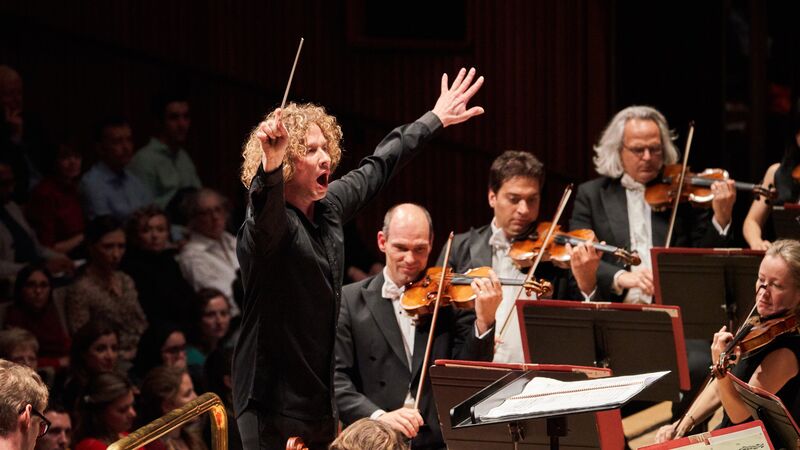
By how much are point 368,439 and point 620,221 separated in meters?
2.65

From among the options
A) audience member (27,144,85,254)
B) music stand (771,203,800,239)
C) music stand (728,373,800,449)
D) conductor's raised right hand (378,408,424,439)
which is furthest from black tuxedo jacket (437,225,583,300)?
audience member (27,144,85,254)

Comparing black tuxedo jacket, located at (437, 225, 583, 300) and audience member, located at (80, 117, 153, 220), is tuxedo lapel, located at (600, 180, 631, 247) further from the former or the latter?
audience member, located at (80, 117, 153, 220)

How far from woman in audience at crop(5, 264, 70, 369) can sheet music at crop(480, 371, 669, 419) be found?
283 cm

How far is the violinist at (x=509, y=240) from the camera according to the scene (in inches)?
173

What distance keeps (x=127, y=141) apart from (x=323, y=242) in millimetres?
3107

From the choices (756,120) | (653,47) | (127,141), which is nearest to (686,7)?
(653,47)

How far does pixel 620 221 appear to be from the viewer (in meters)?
4.80

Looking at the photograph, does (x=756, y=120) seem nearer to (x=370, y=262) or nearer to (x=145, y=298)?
(x=370, y=262)

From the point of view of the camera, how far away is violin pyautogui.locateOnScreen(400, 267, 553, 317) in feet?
12.4

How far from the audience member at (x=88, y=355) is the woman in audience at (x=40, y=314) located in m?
0.15

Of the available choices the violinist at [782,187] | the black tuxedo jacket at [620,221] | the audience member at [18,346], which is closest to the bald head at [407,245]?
the black tuxedo jacket at [620,221]

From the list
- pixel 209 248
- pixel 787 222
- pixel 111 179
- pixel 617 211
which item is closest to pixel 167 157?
pixel 111 179

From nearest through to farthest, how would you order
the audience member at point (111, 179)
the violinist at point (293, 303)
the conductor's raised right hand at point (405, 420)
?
the violinist at point (293, 303) → the conductor's raised right hand at point (405, 420) → the audience member at point (111, 179)

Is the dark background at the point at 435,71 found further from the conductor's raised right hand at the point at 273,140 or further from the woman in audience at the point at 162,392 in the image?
the conductor's raised right hand at the point at 273,140
